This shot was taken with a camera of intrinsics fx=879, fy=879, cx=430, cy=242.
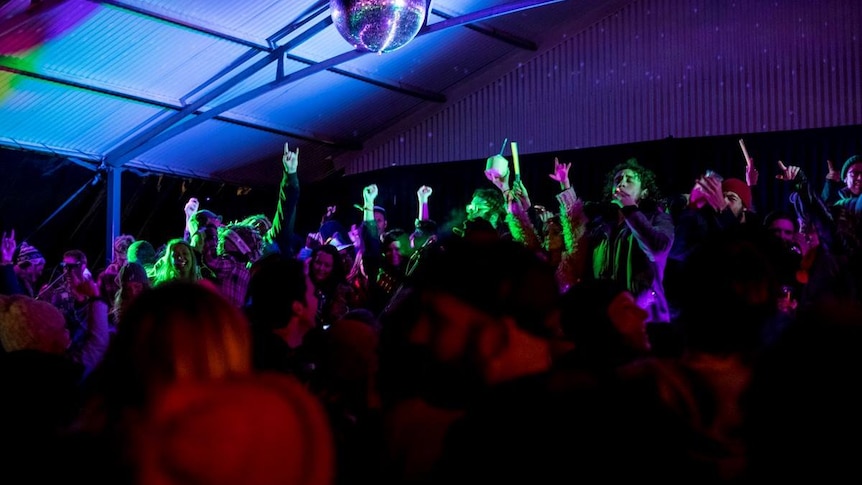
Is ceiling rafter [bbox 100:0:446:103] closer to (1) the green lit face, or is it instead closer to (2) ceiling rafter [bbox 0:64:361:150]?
(2) ceiling rafter [bbox 0:64:361:150]

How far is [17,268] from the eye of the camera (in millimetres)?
9828

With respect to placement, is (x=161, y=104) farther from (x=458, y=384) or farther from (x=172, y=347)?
(x=172, y=347)

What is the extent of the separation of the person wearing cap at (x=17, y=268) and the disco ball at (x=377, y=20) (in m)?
2.91

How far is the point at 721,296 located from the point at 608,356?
499 mm

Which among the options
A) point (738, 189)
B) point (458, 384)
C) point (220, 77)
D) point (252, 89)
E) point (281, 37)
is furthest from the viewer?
point (252, 89)

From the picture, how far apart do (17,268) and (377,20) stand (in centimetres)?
559

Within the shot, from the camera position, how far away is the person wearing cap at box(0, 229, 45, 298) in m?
5.79

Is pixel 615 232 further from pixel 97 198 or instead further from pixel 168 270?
pixel 97 198

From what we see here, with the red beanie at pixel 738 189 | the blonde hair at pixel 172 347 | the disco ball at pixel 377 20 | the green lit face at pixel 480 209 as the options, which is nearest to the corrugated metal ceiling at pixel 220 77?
the green lit face at pixel 480 209

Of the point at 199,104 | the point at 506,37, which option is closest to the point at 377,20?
the point at 199,104

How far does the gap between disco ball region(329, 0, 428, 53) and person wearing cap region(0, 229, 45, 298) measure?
2.91 metres

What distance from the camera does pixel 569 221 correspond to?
6230mm

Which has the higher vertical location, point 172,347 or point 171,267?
point 171,267

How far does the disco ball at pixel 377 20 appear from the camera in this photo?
22.0 feet
